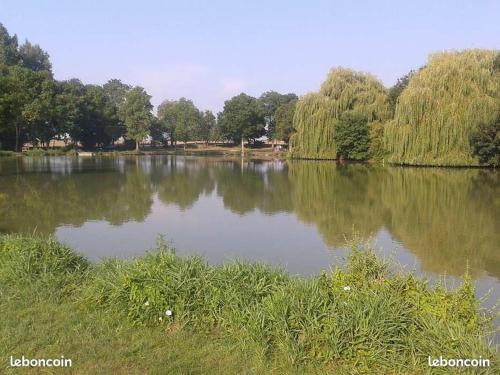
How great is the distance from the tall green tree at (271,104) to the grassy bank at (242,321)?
214 ft

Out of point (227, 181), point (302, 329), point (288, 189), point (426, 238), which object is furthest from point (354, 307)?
point (227, 181)

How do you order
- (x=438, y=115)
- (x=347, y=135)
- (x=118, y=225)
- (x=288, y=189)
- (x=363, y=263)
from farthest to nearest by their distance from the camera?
1. (x=347, y=135)
2. (x=438, y=115)
3. (x=288, y=189)
4. (x=118, y=225)
5. (x=363, y=263)

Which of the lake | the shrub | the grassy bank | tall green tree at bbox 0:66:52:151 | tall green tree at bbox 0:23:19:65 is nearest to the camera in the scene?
the grassy bank

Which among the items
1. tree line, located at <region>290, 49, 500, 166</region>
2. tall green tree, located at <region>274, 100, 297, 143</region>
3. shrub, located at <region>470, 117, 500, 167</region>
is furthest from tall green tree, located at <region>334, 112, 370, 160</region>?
tall green tree, located at <region>274, 100, 297, 143</region>

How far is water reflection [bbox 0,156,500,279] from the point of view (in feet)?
32.9

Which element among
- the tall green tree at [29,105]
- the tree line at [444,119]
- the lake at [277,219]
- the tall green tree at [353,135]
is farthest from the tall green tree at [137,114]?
the lake at [277,219]

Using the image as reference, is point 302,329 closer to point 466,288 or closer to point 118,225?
point 466,288

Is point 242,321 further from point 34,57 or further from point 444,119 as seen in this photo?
point 34,57

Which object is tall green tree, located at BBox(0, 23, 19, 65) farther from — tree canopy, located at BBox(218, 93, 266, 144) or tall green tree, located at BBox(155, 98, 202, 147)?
tree canopy, located at BBox(218, 93, 266, 144)

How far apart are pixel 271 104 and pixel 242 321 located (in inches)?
2805

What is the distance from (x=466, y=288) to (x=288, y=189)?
16269 millimetres

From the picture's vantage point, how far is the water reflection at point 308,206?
10.0 metres

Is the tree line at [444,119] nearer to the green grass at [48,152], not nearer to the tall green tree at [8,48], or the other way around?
the green grass at [48,152]

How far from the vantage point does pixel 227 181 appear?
24.0 metres
